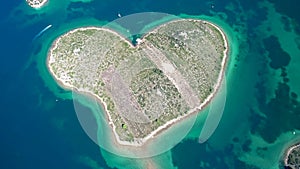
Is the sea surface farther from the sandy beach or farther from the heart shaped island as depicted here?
the heart shaped island

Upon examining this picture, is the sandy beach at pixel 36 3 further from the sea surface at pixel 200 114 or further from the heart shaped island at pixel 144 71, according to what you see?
the heart shaped island at pixel 144 71

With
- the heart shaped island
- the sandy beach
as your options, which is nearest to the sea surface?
the sandy beach

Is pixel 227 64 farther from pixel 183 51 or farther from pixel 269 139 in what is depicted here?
pixel 269 139

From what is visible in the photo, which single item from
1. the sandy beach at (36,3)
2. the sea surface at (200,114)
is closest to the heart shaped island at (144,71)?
the sea surface at (200,114)

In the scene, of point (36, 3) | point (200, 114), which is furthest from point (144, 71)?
point (36, 3)

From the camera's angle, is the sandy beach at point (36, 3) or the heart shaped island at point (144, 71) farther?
the sandy beach at point (36, 3)

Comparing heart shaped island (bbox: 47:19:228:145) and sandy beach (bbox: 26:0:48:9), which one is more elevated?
sandy beach (bbox: 26:0:48:9)

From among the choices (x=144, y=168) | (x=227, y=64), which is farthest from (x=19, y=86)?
(x=227, y=64)
